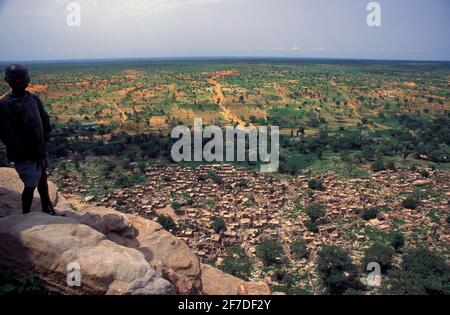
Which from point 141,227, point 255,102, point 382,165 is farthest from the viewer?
point 255,102

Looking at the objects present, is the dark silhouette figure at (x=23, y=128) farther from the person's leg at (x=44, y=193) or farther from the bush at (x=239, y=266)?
the bush at (x=239, y=266)

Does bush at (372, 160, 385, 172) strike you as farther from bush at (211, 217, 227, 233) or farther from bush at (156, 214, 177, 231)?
bush at (156, 214, 177, 231)

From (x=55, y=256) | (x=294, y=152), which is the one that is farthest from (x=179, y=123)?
(x=55, y=256)

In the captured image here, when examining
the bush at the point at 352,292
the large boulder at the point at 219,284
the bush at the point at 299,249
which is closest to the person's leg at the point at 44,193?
the large boulder at the point at 219,284

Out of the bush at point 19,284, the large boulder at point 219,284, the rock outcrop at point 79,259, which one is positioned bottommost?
the large boulder at point 219,284

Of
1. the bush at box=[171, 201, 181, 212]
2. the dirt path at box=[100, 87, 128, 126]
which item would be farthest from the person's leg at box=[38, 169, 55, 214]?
the dirt path at box=[100, 87, 128, 126]

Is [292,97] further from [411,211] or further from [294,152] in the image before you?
[411,211]
